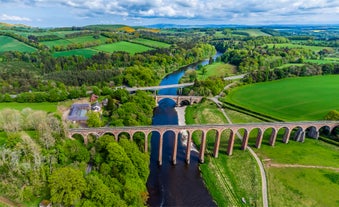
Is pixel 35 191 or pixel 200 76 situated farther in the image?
pixel 200 76

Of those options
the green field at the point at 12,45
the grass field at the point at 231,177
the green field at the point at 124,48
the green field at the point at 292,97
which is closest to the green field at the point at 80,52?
the green field at the point at 124,48

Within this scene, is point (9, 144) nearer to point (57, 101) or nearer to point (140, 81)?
point (57, 101)

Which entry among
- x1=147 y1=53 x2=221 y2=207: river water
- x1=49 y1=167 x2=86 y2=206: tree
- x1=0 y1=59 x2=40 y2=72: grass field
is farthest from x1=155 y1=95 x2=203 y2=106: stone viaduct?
x1=0 y1=59 x2=40 y2=72: grass field

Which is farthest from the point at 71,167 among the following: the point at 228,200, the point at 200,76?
the point at 200,76

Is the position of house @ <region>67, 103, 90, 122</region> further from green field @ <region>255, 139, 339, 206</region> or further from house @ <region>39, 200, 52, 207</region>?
green field @ <region>255, 139, 339, 206</region>

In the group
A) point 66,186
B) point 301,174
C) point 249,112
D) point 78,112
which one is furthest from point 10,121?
point 249,112
